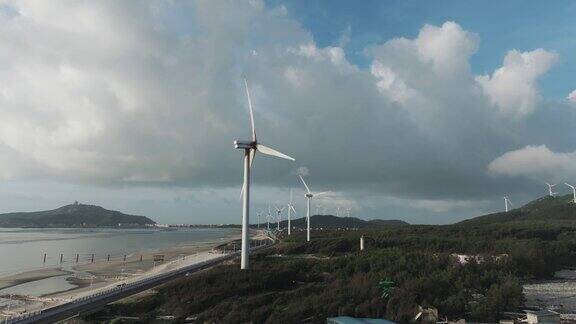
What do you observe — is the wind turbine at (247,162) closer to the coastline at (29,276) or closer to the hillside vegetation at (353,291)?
the hillside vegetation at (353,291)

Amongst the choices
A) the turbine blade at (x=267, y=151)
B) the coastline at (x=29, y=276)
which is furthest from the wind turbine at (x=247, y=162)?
the coastline at (x=29, y=276)

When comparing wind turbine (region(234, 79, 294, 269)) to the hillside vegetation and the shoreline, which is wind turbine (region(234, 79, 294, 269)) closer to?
the hillside vegetation

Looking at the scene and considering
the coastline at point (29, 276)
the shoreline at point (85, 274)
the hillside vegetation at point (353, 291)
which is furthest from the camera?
the coastline at point (29, 276)

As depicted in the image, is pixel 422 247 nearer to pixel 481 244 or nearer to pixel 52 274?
pixel 481 244

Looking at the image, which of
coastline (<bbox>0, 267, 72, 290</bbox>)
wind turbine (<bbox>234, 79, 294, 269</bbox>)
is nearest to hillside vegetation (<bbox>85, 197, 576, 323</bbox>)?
wind turbine (<bbox>234, 79, 294, 269</bbox>)

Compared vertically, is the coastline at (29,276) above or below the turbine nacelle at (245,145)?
below

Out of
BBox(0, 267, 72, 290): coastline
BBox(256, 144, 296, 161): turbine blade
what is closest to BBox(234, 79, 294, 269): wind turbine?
BBox(256, 144, 296, 161): turbine blade

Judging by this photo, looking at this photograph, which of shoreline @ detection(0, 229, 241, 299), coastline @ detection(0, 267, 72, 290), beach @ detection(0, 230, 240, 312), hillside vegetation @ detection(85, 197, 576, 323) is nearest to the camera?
hillside vegetation @ detection(85, 197, 576, 323)

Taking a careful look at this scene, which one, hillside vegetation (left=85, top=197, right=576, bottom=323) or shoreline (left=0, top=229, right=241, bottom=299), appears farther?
shoreline (left=0, top=229, right=241, bottom=299)

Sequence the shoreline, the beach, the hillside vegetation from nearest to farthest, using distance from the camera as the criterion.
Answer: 1. the hillside vegetation
2. the beach
3. the shoreline

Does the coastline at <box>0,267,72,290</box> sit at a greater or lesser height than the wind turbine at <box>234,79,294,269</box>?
lesser

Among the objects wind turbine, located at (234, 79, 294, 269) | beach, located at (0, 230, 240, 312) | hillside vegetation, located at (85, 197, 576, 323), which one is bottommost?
beach, located at (0, 230, 240, 312)

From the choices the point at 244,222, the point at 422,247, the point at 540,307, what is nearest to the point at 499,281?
the point at 540,307
